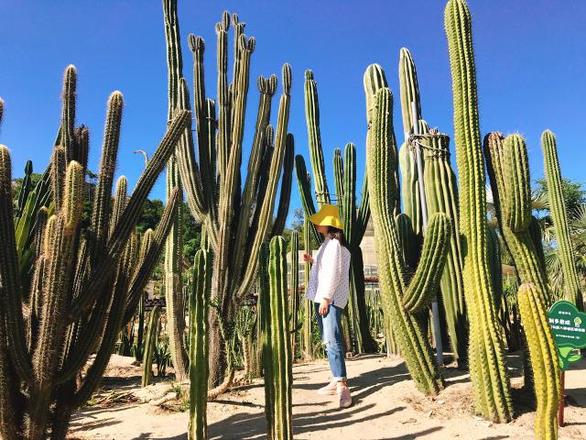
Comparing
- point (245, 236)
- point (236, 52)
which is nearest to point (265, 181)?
point (245, 236)

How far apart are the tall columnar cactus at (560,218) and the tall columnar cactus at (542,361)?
335 cm

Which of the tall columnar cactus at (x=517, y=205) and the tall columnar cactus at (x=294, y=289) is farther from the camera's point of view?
the tall columnar cactus at (x=294, y=289)

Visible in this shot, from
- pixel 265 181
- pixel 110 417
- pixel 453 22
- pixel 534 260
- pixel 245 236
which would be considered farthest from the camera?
pixel 265 181

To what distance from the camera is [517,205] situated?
384 cm

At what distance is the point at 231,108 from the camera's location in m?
5.72

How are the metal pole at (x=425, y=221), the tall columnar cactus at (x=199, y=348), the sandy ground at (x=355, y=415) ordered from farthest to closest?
Answer: 1. the metal pole at (x=425, y=221)
2. the sandy ground at (x=355, y=415)
3. the tall columnar cactus at (x=199, y=348)

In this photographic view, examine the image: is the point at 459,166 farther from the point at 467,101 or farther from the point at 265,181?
the point at 265,181

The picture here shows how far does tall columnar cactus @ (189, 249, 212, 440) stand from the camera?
3264 mm

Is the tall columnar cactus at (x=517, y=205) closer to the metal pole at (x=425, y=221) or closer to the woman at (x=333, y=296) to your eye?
the metal pole at (x=425, y=221)

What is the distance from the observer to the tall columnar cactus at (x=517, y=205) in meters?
3.83

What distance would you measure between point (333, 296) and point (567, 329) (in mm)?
1859

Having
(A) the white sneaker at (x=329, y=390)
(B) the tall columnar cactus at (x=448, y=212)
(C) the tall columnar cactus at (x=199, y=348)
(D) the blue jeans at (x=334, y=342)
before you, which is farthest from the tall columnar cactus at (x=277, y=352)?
(B) the tall columnar cactus at (x=448, y=212)

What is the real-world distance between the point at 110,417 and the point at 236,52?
164 inches

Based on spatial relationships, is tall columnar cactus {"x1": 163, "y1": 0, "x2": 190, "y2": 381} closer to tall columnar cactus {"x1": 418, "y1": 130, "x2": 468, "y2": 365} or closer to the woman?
the woman
